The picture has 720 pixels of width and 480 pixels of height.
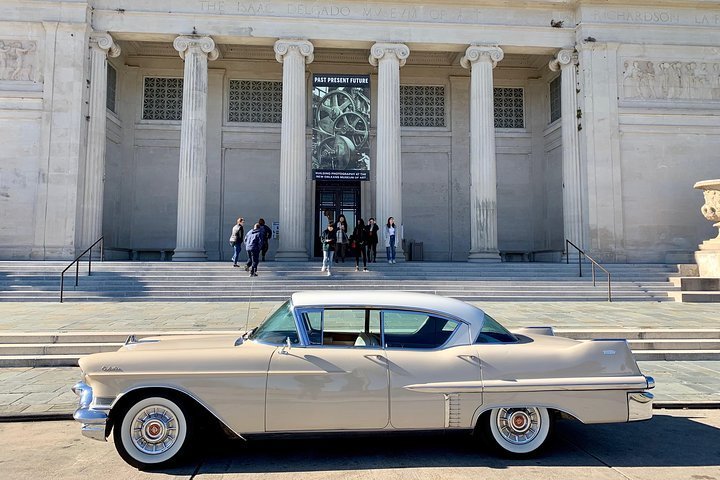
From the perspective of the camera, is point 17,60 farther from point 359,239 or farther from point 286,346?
point 286,346

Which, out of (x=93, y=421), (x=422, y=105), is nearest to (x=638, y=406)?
(x=93, y=421)

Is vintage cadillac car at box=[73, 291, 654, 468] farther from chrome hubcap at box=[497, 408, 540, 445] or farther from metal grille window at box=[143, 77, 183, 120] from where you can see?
metal grille window at box=[143, 77, 183, 120]

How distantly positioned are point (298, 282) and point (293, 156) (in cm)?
548

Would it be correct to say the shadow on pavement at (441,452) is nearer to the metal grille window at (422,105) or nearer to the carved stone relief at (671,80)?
the carved stone relief at (671,80)

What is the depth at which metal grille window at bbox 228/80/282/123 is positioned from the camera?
21.9m

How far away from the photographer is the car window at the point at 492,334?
3850mm

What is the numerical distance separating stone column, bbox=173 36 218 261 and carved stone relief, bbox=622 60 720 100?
51.0ft

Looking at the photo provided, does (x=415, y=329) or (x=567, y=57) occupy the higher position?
(x=567, y=57)

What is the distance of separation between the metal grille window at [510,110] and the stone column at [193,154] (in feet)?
41.6

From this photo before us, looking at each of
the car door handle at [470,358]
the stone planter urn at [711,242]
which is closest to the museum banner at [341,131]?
the stone planter urn at [711,242]

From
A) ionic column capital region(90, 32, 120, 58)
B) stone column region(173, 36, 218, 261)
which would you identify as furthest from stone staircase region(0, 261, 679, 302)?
ionic column capital region(90, 32, 120, 58)

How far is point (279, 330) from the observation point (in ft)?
12.7

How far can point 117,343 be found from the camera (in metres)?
7.65

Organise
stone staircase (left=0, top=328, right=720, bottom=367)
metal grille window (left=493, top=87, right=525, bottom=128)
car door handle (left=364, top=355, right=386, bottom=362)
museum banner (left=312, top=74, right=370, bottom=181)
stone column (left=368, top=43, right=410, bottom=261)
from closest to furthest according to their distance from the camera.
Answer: car door handle (left=364, top=355, right=386, bottom=362) → stone staircase (left=0, top=328, right=720, bottom=367) → stone column (left=368, top=43, right=410, bottom=261) → museum banner (left=312, top=74, right=370, bottom=181) → metal grille window (left=493, top=87, right=525, bottom=128)
